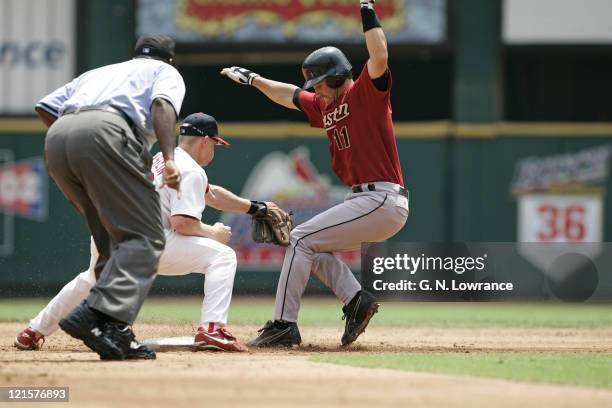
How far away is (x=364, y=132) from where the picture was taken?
6789mm

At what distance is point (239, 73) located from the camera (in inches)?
308

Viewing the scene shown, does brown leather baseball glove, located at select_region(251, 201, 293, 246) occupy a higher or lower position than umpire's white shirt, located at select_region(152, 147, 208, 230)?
lower

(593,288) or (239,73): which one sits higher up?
(239,73)

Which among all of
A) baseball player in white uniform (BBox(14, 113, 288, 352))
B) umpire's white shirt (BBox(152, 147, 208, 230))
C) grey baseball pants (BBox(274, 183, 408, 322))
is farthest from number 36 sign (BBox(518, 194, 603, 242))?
umpire's white shirt (BBox(152, 147, 208, 230))

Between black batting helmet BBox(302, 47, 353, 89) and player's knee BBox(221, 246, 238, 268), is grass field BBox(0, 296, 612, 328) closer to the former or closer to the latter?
player's knee BBox(221, 246, 238, 268)

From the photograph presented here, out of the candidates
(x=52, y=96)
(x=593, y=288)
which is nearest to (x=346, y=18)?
(x=593, y=288)

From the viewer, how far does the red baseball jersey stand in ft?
22.2

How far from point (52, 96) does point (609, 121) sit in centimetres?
1117

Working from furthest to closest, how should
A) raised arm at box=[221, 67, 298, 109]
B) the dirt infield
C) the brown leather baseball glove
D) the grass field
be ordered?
the grass field
raised arm at box=[221, 67, 298, 109]
the brown leather baseball glove
the dirt infield

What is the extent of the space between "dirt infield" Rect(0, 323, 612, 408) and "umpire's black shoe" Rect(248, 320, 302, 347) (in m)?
0.13

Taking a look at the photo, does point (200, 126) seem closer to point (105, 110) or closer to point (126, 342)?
point (105, 110)

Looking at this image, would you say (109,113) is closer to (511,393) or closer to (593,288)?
(511,393)

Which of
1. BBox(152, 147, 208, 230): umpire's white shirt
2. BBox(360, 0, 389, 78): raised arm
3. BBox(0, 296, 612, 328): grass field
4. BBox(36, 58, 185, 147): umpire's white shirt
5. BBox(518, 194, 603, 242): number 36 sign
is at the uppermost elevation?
BBox(360, 0, 389, 78): raised arm

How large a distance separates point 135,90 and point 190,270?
3.96ft
